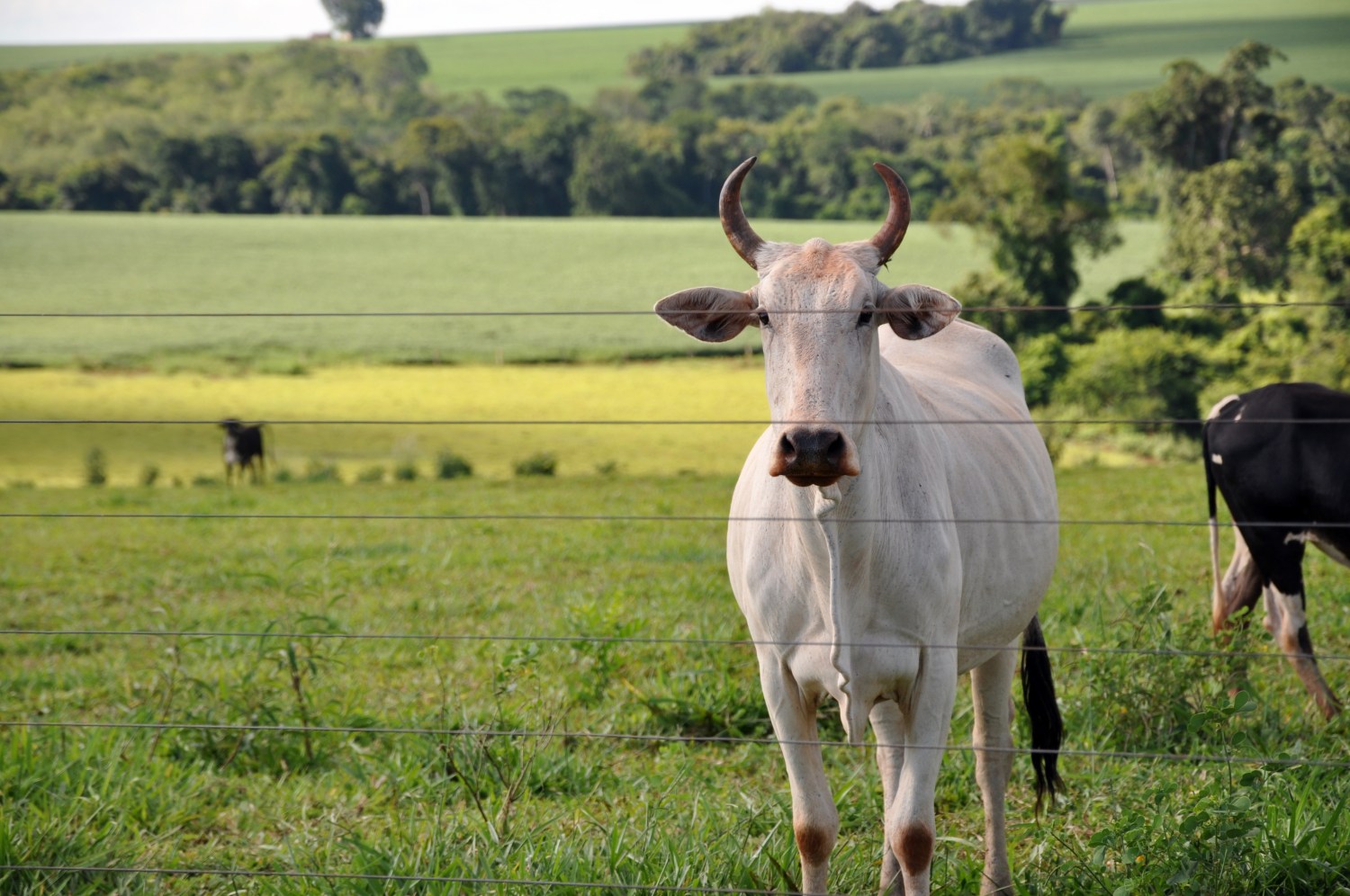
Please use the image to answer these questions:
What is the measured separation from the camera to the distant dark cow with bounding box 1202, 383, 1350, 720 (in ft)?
18.3

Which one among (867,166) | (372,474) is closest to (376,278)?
(867,166)

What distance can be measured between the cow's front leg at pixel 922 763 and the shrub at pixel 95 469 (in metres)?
23.6

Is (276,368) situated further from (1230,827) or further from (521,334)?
(1230,827)

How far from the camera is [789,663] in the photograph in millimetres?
3338

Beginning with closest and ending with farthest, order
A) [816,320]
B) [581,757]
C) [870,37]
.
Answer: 1. [816,320]
2. [581,757]
3. [870,37]

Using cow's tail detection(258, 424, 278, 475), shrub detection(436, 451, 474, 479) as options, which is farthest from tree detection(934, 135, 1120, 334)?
cow's tail detection(258, 424, 278, 475)

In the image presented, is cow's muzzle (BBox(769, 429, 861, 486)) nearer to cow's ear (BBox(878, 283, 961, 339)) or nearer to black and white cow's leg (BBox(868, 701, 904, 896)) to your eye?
cow's ear (BBox(878, 283, 961, 339))

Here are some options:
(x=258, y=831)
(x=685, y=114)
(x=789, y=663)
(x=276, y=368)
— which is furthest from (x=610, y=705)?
(x=685, y=114)

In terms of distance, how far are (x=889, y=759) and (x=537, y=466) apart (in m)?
20.3

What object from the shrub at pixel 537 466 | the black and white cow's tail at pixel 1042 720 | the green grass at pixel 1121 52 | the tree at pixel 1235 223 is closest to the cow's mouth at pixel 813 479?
the black and white cow's tail at pixel 1042 720

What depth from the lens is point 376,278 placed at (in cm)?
5244

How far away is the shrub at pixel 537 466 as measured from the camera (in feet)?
76.9

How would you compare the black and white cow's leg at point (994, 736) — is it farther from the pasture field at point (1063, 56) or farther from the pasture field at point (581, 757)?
the pasture field at point (1063, 56)

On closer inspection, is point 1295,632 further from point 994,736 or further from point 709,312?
point 709,312
